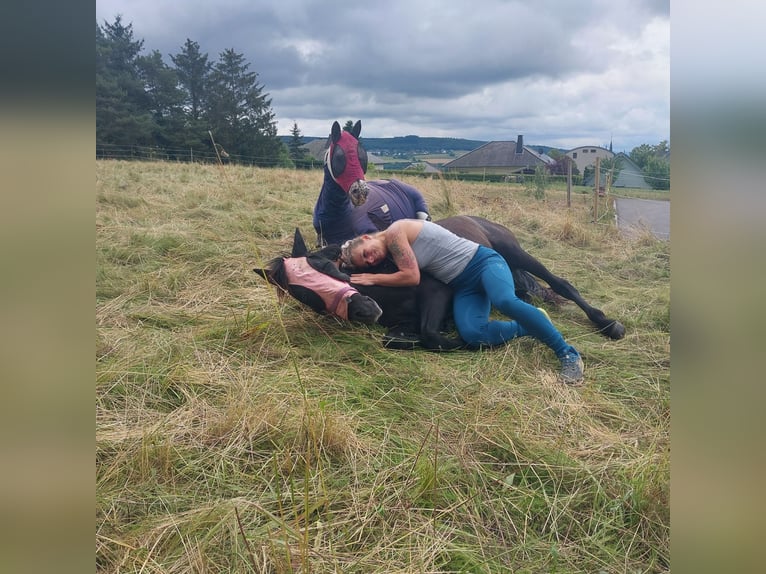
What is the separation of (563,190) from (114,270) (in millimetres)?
7076

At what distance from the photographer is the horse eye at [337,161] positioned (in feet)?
12.2

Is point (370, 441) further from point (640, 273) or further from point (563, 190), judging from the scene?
point (563, 190)

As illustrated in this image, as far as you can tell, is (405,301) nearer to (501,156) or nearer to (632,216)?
(501,156)

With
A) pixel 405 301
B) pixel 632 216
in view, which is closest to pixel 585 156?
pixel 632 216

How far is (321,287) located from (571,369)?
160 centimetres

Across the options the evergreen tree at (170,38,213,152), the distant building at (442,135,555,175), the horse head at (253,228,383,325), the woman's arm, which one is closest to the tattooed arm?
the woman's arm

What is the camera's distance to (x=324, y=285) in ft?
10.6

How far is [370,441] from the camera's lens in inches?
87.0

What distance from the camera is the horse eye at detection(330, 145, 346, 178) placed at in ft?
12.2

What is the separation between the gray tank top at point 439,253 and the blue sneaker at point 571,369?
907mm

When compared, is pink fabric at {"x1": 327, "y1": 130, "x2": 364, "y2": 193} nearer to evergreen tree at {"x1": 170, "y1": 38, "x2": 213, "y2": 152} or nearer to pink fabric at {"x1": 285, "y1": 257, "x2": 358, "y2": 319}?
pink fabric at {"x1": 285, "y1": 257, "x2": 358, "y2": 319}
